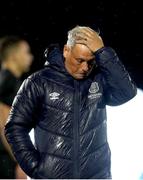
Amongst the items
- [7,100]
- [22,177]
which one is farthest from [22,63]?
[22,177]

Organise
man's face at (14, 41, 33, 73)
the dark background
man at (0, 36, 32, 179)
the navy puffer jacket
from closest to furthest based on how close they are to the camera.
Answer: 1. the navy puffer jacket
2. man at (0, 36, 32, 179)
3. man's face at (14, 41, 33, 73)
4. the dark background

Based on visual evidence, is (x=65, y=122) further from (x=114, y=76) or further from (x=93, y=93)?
(x=114, y=76)

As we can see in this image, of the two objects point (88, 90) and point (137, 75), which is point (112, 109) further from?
point (88, 90)

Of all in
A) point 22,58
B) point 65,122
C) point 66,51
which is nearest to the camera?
point 65,122

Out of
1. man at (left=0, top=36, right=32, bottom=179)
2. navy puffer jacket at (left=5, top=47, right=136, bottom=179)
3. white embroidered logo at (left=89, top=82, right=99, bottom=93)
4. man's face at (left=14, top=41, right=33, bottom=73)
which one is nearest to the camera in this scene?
navy puffer jacket at (left=5, top=47, right=136, bottom=179)

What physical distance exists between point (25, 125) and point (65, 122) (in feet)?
0.75

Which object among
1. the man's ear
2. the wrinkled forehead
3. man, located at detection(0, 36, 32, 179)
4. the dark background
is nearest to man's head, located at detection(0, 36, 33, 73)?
man, located at detection(0, 36, 32, 179)

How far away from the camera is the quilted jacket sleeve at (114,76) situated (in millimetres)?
2879

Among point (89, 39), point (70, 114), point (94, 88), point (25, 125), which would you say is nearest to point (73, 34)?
point (89, 39)

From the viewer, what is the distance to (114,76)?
2883 millimetres

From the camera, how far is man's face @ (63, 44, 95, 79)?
2.85 m

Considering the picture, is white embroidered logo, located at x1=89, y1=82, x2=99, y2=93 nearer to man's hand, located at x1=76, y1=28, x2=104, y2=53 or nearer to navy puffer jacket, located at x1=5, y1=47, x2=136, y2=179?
navy puffer jacket, located at x1=5, y1=47, x2=136, y2=179

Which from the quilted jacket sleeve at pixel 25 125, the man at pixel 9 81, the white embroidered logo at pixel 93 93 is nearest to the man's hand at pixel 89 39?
the white embroidered logo at pixel 93 93

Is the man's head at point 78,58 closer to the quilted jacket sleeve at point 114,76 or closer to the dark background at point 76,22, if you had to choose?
the quilted jacket sleeve at point 114,76
